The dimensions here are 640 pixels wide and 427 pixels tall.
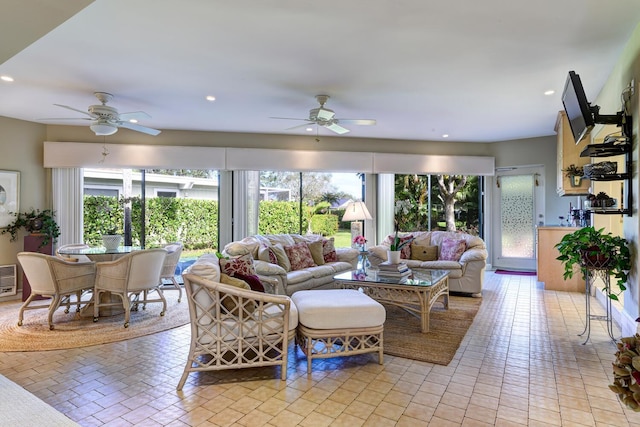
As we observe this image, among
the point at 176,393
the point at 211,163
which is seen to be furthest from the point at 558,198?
the point at 176,393

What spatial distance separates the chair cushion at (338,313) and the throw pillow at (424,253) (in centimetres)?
303

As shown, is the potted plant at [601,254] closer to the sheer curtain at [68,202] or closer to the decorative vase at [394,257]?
the decorative vase at [394,257]

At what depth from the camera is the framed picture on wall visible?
17.5ft

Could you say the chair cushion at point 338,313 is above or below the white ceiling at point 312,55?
below

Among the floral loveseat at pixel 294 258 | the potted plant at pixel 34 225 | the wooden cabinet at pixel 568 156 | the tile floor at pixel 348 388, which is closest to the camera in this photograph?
the tile floor at pixel 348 388

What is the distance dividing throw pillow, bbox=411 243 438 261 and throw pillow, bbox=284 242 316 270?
1701mm

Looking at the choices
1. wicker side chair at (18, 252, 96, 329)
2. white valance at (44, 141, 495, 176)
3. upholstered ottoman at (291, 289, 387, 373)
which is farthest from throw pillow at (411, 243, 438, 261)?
wicker side chair at (18, 252, 96, 329)

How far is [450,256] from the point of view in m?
5.62

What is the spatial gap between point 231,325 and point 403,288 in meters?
1.91

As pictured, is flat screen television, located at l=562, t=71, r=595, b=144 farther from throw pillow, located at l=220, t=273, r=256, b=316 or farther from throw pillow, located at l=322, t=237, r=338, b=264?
throw pillow, located at l=322, t=237, r=338, b=264

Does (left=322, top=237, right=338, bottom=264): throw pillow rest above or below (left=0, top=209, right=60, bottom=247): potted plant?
below

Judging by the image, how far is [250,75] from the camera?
3871 millimetres

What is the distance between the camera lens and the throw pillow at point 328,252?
566 cm

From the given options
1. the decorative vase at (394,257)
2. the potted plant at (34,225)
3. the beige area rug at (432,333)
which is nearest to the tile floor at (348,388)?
the beige area rug at (432,333)
